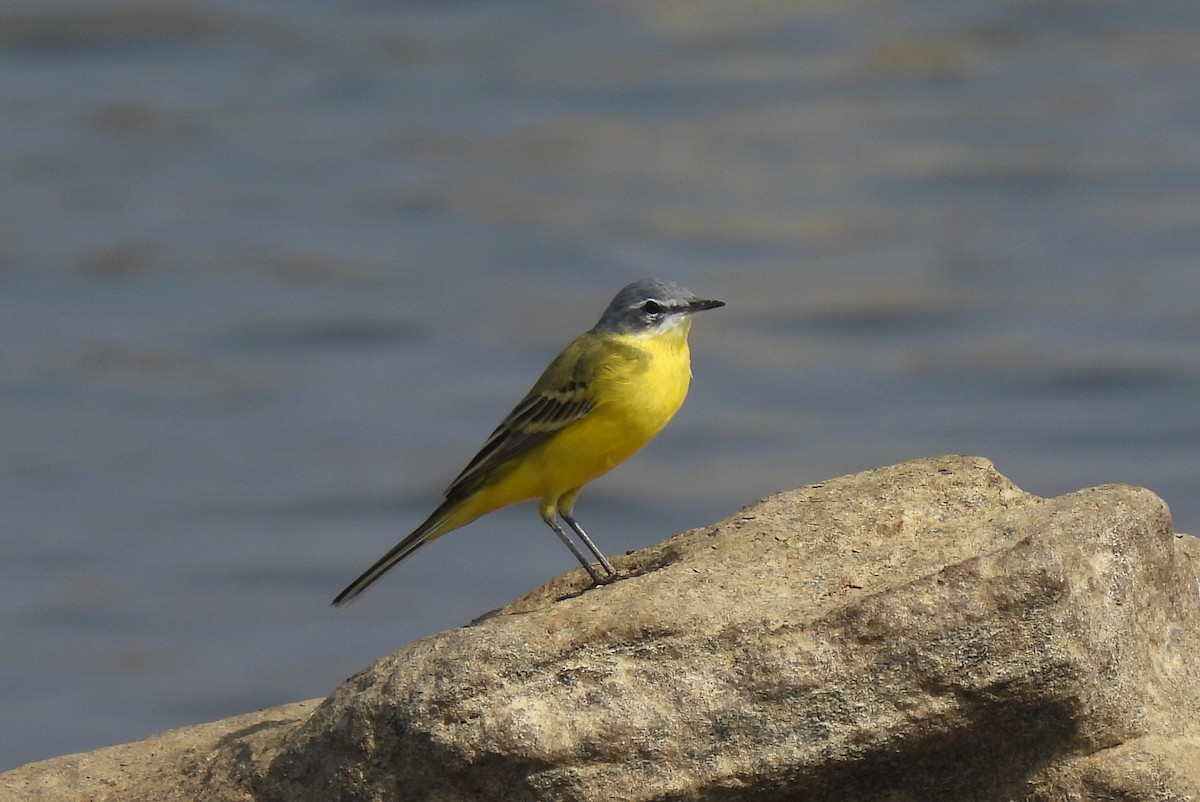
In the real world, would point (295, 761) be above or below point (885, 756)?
above

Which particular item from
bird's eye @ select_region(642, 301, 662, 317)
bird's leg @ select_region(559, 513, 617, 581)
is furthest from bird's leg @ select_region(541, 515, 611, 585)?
bird's eye @ select_region(642, 301, 662, 317)

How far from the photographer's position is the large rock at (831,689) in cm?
668

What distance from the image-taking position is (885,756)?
6.78m

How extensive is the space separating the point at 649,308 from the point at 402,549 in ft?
6.13

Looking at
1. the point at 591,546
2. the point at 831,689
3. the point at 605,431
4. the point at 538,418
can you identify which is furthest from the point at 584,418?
the point at 831,689

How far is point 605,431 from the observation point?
9789 mm

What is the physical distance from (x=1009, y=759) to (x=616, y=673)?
58.3 inches

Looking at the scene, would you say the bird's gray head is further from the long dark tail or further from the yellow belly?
the long dark tail

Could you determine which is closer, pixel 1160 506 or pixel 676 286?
pixel 1160 506

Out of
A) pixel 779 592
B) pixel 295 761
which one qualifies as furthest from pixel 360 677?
pixel 779 592

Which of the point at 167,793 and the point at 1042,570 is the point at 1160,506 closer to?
the point at 1042,570

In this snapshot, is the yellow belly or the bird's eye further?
the bird's eye

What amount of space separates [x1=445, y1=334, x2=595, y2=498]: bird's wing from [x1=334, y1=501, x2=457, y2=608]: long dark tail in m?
0.12

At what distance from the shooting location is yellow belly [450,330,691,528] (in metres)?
9.79
